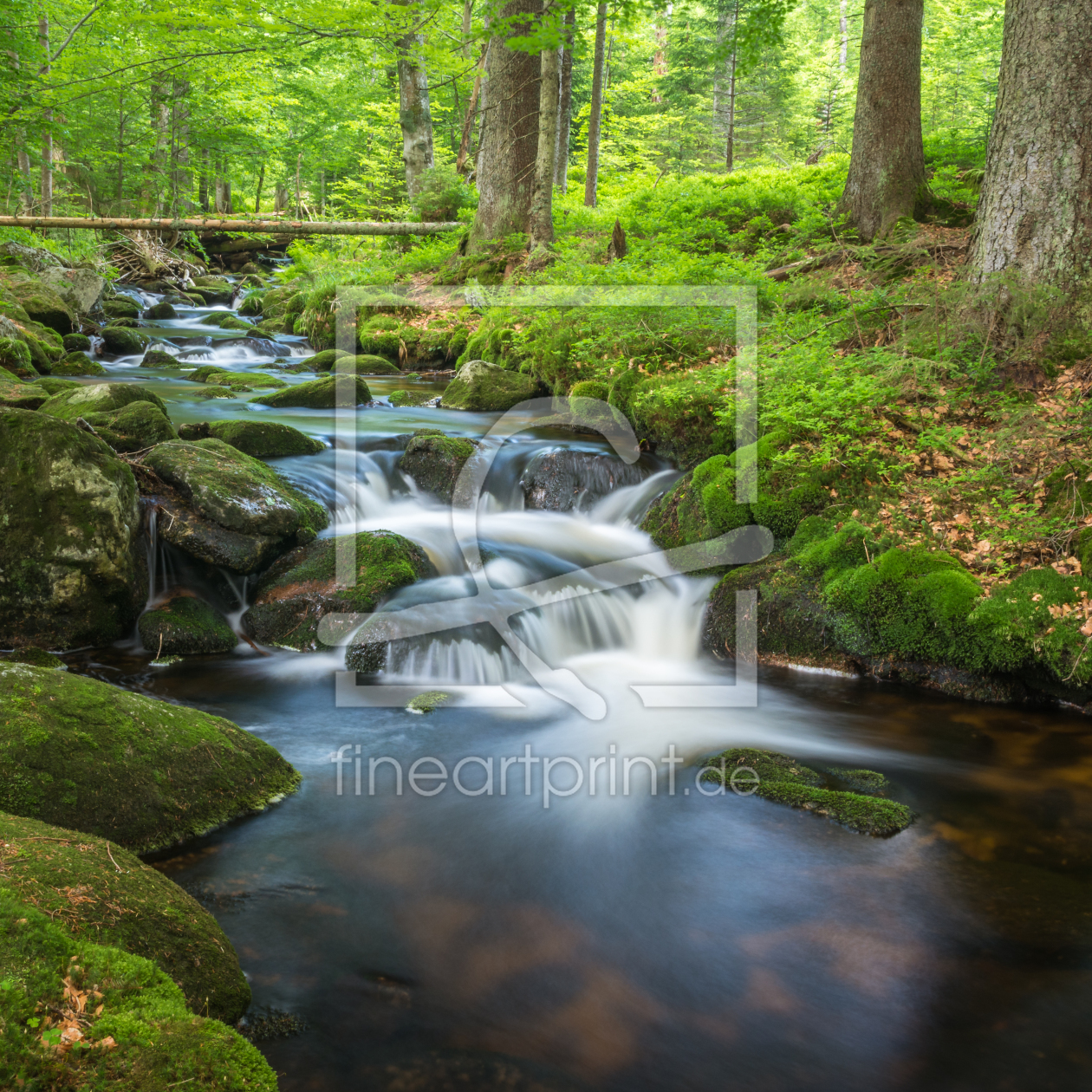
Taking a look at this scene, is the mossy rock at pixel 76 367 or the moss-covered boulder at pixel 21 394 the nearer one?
the moss-covered boulder at pixel 21 394

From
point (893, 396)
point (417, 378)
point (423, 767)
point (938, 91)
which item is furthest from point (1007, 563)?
point (938, 91)

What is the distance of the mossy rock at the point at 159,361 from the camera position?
13.9 m

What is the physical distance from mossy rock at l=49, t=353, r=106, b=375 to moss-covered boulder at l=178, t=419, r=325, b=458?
512cm

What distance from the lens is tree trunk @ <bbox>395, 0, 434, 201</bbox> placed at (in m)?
16.8

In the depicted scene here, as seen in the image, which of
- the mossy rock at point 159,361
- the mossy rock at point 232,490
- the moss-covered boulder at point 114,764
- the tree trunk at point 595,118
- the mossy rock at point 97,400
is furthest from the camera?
the tree trunk at point 595,118

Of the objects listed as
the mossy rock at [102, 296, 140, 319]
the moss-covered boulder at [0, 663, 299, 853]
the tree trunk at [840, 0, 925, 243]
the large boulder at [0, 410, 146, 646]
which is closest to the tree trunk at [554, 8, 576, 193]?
the mossy rock at [102, 296, 140, 319]

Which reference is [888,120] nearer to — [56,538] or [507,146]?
[507,146]

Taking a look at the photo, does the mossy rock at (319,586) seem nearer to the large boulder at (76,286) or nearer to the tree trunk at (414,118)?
the large boulder at (76,286)

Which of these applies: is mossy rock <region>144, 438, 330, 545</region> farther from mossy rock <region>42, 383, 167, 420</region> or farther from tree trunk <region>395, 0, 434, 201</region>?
tree trunk <region>395, 0, 434, 201</region>

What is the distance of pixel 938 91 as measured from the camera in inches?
778

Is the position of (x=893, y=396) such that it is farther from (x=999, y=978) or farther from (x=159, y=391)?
(x=159, y=391)

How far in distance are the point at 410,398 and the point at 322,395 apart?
4.58 feet

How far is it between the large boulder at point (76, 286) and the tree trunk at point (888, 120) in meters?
14.4

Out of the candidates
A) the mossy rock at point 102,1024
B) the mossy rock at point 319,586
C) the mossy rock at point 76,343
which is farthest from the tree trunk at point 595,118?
the mossy rock at point 102,1024
